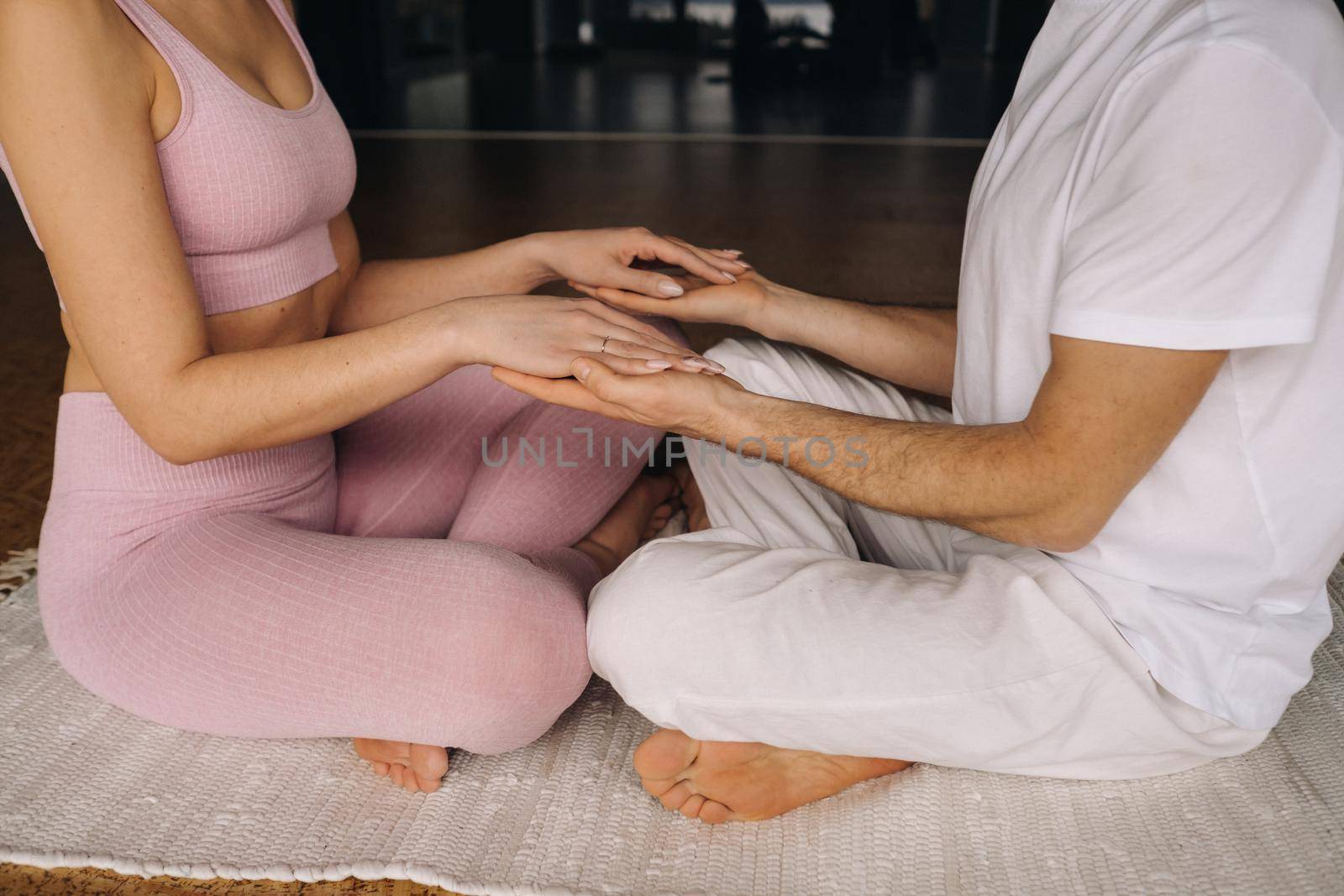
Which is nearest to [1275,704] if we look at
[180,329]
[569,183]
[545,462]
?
[545,462]

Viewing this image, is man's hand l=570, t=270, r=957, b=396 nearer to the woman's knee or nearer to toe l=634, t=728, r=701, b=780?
the woman's knee

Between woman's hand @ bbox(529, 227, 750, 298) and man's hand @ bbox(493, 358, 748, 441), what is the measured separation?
33 centimetres

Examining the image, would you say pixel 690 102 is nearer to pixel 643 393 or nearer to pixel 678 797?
pixel 643 393

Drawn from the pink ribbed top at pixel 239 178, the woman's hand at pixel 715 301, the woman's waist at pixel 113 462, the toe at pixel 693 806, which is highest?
the pink ribbed top at pixel 239 178

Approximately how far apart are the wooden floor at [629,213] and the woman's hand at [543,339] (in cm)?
104

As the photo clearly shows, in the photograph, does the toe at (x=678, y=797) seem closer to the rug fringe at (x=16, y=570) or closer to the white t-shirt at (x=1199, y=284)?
the white t-shirt at (x=1199, y=284)

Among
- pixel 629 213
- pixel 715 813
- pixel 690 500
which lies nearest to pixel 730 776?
pixel 715 813

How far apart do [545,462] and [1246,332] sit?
90 cm

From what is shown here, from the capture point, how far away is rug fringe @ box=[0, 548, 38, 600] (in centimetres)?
163

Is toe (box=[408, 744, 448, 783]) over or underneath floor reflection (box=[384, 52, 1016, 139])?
underneath

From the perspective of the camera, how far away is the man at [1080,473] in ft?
2.89

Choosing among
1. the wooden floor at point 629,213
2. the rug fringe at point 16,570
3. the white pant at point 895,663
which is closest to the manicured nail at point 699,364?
the white pant at point 895,663

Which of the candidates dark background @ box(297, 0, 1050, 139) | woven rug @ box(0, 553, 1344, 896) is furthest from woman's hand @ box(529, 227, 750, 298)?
dark background @ box(297, 0, 1050, 139)

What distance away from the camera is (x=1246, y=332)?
882mm
